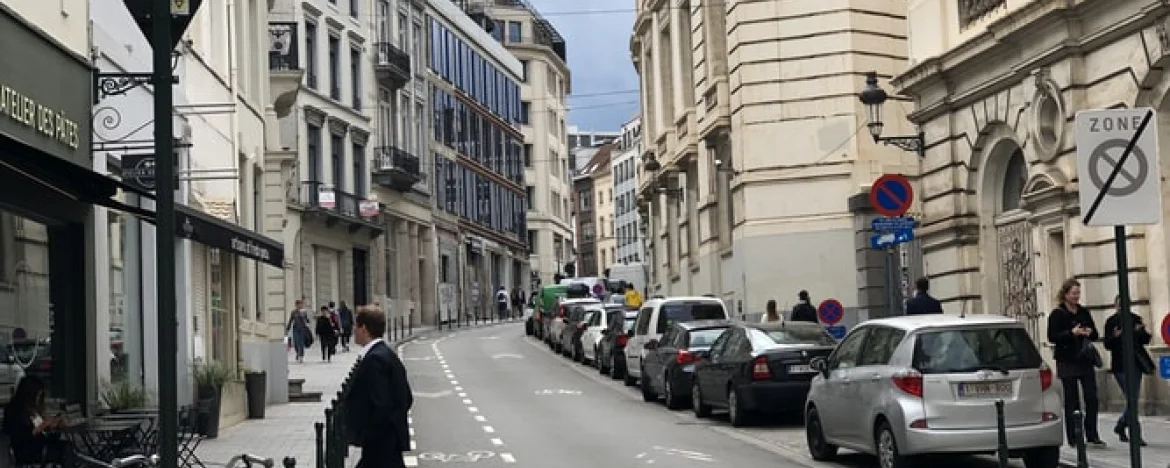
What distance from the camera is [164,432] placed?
7.02 metres

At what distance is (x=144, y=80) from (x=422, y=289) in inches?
2286

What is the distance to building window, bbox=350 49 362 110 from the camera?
6219 centimetres

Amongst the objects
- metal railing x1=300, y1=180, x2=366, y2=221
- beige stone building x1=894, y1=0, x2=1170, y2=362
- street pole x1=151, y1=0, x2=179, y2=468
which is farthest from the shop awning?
metal railing x1=300, y1=180, x2=366, y2=221

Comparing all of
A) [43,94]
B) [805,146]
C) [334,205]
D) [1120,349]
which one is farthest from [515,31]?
[43,94]

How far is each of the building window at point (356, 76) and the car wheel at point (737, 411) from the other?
41.9m

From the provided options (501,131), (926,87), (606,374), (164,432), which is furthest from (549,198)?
(164,432)

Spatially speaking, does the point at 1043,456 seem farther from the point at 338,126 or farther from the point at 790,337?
the point at 338,126

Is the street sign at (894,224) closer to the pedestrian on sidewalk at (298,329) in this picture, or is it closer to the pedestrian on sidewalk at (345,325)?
the pedestrian on sidewalk at (298,329)

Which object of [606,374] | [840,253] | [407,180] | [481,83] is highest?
[481,83]

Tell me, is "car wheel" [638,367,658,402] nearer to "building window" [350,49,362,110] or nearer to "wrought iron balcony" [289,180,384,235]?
"wrought iron balcony" [289,180,384,235]

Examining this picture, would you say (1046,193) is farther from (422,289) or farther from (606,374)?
(422,289)

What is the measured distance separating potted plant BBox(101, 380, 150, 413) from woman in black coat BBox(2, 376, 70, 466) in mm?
3138

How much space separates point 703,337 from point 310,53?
33.4m

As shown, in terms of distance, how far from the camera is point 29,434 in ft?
42.8
